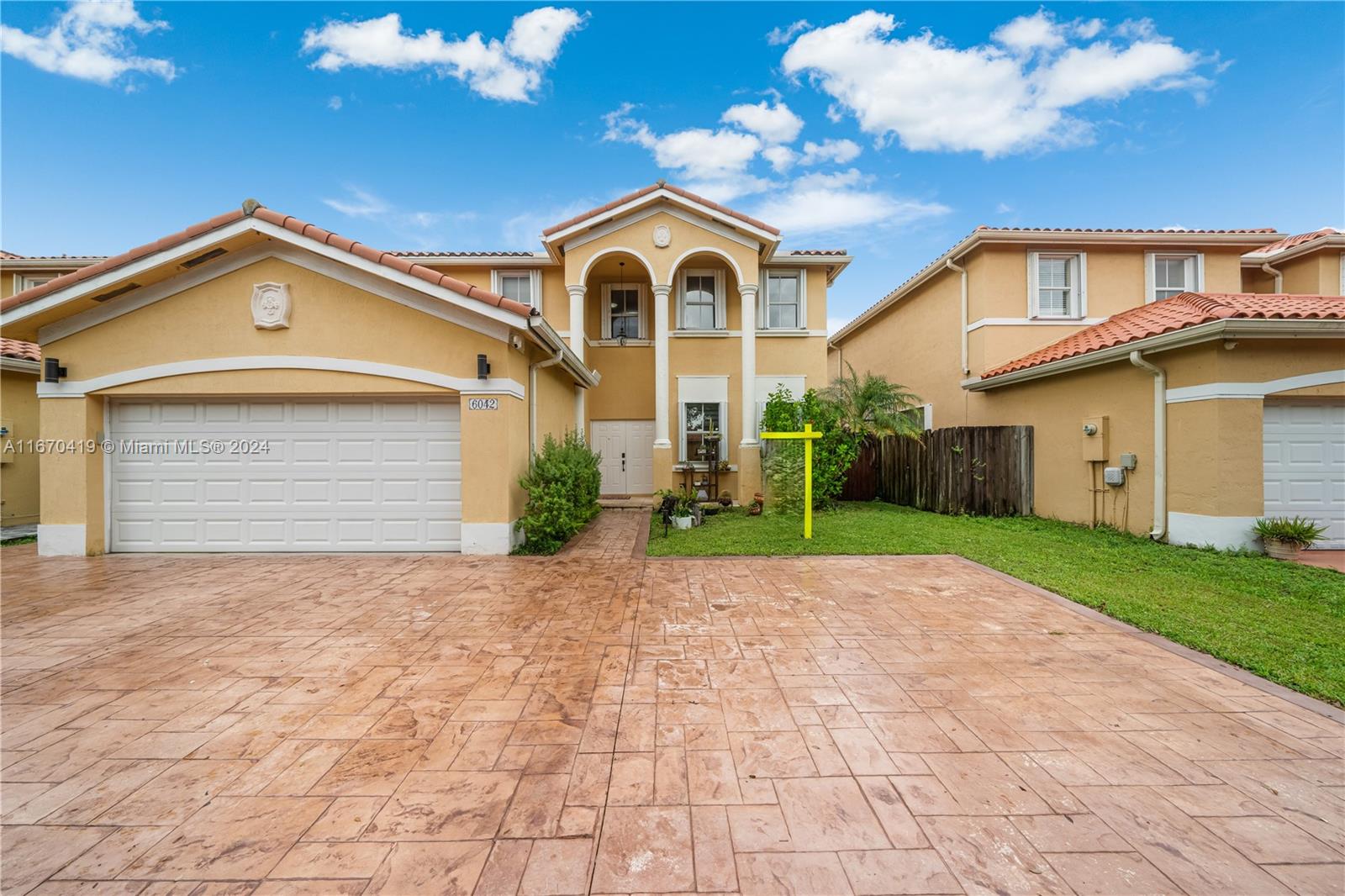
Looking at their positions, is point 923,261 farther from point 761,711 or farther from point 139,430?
point 139,430

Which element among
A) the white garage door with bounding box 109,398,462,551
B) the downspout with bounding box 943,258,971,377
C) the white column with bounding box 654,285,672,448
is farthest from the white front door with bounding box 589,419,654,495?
the downspout with bounding box 943,258,971,377

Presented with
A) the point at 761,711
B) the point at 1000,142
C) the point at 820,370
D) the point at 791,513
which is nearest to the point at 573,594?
the point at 761,711

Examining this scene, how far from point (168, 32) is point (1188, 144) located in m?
23.3

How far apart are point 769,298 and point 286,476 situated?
11.6 metres

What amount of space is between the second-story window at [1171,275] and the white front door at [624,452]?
1325 centimetres

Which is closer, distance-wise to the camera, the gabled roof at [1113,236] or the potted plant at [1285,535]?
the potted plant at [1285,535]

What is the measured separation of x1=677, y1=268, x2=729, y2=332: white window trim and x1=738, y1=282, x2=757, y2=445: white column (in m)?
0.99

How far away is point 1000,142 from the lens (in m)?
15.4

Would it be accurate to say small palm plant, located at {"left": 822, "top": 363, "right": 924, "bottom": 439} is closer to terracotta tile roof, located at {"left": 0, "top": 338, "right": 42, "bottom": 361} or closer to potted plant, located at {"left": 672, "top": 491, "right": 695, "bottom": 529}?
potted plant, located at {"left": 672, "top": 491, "right": 695, "bottom": 529}

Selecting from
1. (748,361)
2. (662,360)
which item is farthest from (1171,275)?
(662,360)

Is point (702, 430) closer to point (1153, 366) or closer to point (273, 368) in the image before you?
point (1153, 366)

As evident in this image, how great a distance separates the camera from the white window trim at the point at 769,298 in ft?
46.3

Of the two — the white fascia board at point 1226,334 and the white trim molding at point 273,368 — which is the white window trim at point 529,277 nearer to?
the white trim molding at point 273,368

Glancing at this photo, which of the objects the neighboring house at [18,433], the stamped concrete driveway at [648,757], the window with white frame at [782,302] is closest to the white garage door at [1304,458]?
the stamped concrete driveway at [648,757]
